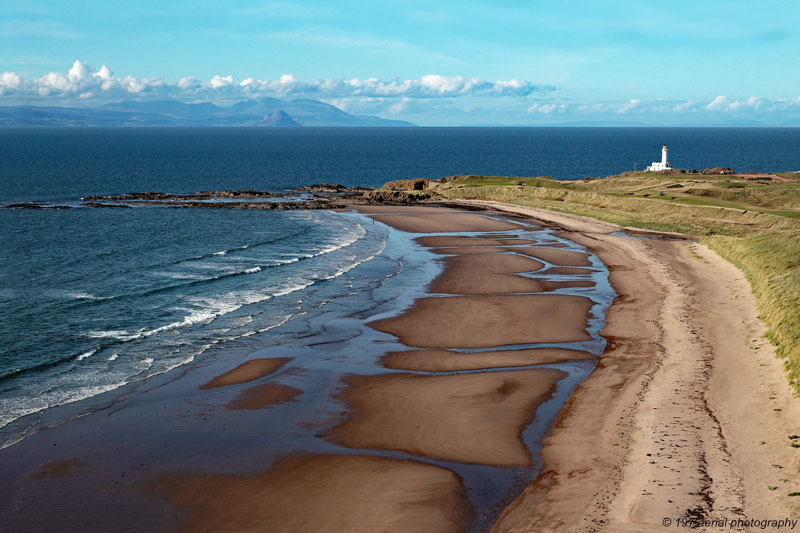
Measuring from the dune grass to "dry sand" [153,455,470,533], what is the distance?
12348 millimetres

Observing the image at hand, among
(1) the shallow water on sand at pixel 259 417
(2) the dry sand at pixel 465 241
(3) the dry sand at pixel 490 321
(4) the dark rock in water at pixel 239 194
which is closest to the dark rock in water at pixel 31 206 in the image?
(4) the dark rock in water at pixel 239 194

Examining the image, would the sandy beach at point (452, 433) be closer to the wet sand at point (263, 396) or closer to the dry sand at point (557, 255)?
the wet sand at point (263, 396)

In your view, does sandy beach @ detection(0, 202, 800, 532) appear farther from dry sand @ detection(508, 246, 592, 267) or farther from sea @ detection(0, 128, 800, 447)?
dry sand @ detection(508, 246, 592, 267)

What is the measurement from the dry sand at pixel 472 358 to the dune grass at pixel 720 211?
792 cm

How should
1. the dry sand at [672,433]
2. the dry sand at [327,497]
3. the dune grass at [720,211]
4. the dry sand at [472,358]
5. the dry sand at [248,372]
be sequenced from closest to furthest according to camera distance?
1. the dry sand at [672,433]
2. the dry sand at [327,497]
3. the dry sand at [248,372]
4. the dry sand at [472,358]
5. the dune grass at [720,211]

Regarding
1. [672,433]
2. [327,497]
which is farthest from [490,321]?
[327,497]

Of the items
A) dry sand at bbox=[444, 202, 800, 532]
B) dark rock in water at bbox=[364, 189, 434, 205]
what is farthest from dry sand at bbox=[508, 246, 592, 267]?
dark rock in water at bbox=[364, 189, 434, 205]

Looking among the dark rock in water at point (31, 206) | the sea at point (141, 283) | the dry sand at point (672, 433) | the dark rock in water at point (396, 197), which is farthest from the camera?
the dark rock in water at point (396, 197)

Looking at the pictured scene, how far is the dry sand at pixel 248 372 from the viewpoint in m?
23.4

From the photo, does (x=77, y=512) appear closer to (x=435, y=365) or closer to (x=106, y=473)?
(x=106, y=473)

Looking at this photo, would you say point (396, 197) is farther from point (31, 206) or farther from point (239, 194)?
point (31, 206)

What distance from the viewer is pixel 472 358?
26156 mm

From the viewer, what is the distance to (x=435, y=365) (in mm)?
25453

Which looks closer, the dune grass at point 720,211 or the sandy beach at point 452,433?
the sandy beach at point 452,433
